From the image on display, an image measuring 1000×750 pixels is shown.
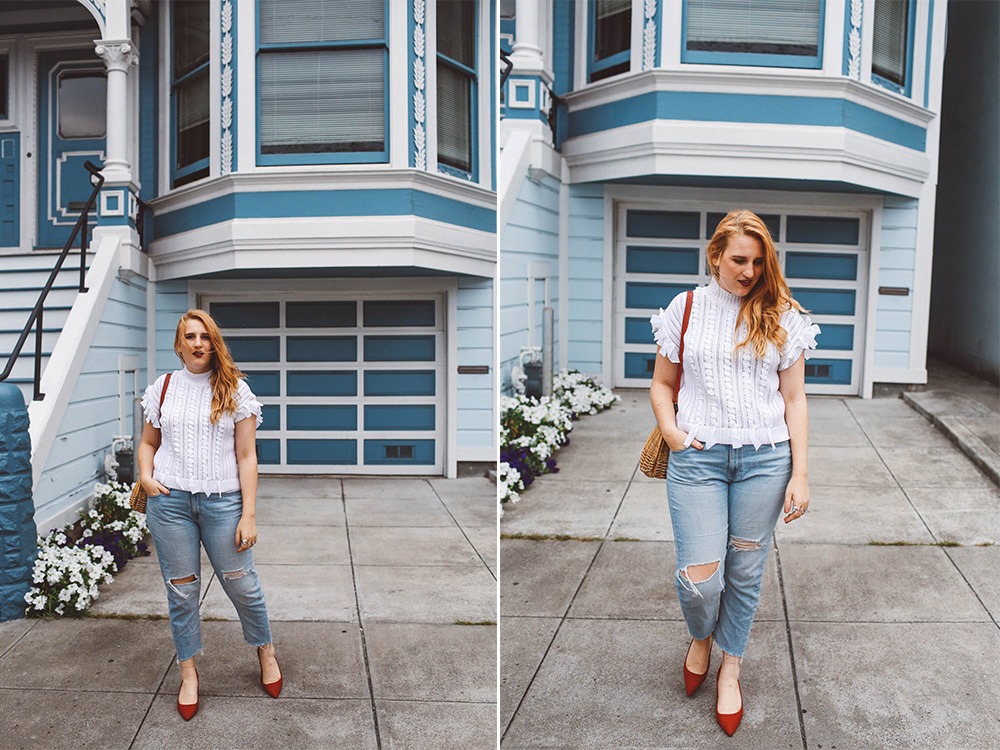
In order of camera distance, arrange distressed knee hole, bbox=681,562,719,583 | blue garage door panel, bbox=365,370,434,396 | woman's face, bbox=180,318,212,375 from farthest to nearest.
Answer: blue garage door panel, bbox=365,370,434,396, woman's face, bbox=180,318,212,375, distressed knee hole, bbox=681,562,719,583

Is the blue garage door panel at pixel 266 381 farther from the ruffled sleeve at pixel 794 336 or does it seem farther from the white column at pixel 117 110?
the ruffled sleeve at pixel 794 336

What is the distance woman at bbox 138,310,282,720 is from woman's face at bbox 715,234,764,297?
4.64ft

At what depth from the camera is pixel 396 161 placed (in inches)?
180

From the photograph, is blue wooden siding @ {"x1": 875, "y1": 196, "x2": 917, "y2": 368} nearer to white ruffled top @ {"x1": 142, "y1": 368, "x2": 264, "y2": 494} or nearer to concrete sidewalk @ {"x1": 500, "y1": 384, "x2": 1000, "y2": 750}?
concrete sidewalk @ {"x1": 500, "y1": 384, "x2": 1000, "y2": 750}

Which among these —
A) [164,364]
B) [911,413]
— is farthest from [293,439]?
[911,413]

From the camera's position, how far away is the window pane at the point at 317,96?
177 inches

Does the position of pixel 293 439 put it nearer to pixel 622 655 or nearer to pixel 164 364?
pixel 164 364

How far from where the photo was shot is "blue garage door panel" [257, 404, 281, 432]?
4328 millimetres

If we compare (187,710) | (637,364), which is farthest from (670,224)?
(187,710)

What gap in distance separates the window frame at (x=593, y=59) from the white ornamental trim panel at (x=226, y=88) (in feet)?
8.14

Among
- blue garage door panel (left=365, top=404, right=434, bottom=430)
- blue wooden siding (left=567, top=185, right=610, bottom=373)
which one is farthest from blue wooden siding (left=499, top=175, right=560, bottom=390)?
blue garage door panel (left=365, top=404, right=434, bottom=430)

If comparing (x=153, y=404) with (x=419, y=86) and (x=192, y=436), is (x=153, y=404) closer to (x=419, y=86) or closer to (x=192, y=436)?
(x=192, y=436)

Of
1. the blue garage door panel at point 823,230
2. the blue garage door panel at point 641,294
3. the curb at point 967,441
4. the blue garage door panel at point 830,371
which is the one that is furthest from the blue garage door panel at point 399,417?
the blue garage door panel at point 823,230

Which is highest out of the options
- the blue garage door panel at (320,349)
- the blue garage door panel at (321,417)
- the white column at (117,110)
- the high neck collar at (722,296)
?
the white column at (117,110)
